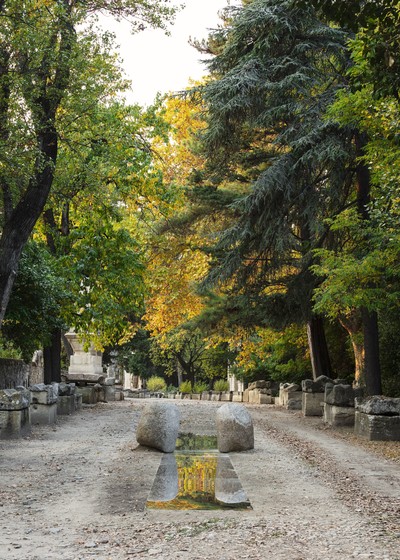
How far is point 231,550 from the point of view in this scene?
584cm

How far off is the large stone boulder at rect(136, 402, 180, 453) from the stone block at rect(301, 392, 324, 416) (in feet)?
28.9

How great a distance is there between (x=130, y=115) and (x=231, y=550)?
14.7 meters

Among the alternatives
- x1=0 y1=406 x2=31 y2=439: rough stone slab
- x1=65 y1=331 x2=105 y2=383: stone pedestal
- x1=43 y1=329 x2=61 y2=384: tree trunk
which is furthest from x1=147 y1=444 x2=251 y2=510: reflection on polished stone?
x1=65 y1=331 x2=105 y2=383: stone pedestal

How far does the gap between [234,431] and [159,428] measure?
1282mm

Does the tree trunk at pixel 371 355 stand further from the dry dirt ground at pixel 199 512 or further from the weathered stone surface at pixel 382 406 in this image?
the dry dirt ground at pixel 199 512

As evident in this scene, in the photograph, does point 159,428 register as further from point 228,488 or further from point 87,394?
point 87,394

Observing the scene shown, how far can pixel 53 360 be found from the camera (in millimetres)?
20953

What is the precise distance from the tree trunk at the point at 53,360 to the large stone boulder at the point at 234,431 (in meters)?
9.35

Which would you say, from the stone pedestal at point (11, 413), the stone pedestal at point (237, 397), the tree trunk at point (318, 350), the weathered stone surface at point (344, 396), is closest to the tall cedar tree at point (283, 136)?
the tree trunk at point (318, 350)

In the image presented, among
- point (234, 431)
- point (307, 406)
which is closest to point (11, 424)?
point (234, 431)

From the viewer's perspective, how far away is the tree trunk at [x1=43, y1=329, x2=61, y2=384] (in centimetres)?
2053

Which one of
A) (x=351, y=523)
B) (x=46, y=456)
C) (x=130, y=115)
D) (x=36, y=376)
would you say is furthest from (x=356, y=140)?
(x=36, y=376)

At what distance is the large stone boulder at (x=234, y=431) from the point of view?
1203cm

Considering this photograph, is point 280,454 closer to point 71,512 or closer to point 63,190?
point 71,512
